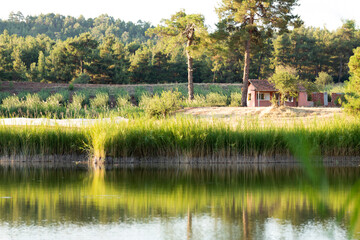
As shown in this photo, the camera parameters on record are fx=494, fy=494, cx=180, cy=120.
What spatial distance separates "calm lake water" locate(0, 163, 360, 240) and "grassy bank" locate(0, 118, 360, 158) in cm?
168

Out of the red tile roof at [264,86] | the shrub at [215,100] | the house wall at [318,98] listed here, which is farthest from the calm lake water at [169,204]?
the house wall at [318,98]

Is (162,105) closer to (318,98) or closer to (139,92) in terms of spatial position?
(139,92)

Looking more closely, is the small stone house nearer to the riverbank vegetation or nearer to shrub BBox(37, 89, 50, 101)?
the riverbank vegetation

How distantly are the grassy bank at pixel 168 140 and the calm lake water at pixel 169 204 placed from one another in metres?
1.68

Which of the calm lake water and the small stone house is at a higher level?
the small stone house

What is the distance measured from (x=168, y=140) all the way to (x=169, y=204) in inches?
245

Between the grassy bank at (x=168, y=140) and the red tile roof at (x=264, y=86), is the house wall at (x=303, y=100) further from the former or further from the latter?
the grassy bank at (x=168, y=140)

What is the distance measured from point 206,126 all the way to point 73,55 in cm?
4253

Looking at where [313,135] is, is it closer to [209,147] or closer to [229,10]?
[209,147]

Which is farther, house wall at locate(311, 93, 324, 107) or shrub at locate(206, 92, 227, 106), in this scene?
house wall at locate(311, 93, 324, 107)

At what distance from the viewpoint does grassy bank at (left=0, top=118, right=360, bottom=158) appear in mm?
15195

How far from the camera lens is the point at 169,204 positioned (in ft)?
29.7

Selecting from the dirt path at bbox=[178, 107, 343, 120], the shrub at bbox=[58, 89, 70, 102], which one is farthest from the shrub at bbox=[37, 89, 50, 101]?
the dirt path at bbox=[178, 107, 343, 120]

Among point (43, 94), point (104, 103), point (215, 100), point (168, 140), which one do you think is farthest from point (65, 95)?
point (168, 140)
